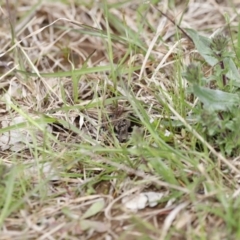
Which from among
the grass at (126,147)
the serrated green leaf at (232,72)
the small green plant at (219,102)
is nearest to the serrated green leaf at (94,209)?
the grass at (126,147)

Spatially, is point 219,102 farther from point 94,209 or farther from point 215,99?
point 94,209

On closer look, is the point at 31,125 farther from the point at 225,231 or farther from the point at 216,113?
the point at 225,231

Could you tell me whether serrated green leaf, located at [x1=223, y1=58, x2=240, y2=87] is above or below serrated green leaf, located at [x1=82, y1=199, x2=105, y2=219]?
above

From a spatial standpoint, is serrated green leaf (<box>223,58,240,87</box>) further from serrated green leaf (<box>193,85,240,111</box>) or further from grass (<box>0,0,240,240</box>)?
serrated green leaf (<box>193,85,240,111</box>)

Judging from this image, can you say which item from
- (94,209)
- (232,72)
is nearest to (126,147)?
(94,209)

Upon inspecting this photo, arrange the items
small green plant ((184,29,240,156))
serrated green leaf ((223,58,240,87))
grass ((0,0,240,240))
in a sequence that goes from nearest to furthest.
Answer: grass ((0,0,240,240))
small green plant ((184,29,240,156))
serrated green leaf ((223,58,240,87))

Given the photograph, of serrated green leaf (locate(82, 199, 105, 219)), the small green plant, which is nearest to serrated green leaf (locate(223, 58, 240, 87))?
the small green plant
